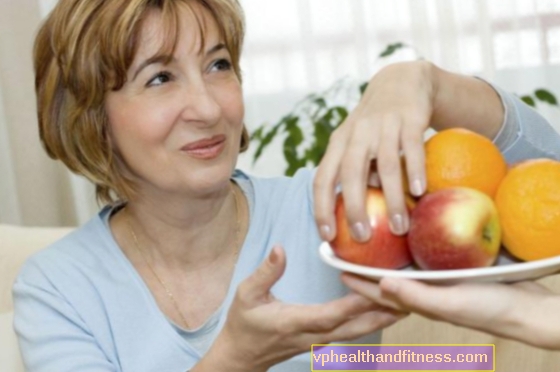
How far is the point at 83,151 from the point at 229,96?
0.27 meters

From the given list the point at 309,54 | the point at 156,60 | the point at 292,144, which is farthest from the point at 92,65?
the point at 309,54

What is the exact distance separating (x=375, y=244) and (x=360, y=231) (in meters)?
0.02

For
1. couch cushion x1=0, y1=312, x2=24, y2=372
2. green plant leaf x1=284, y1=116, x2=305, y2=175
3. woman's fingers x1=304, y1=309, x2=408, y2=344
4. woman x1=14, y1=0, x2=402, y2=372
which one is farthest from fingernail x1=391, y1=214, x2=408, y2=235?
green plant leaf x1=284, y1=116, x2=305, y2=175

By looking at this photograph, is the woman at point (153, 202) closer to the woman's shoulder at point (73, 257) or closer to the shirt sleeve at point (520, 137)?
the woman's shoulder at point (73, 257)

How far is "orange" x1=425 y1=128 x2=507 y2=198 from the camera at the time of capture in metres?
0.98

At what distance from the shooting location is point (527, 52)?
9.23ft

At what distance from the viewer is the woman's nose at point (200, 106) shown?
1372 mm

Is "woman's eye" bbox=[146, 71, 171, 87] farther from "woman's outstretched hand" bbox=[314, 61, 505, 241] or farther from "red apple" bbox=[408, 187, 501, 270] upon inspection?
"red apple" bbox=[408, 187, 501, 270]

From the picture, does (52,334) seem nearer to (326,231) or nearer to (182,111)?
(182,111)

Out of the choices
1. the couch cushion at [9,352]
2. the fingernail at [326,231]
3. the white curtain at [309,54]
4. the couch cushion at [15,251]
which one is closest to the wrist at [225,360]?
the fingernail at [326,231]

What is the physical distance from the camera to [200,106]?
4.52 feet

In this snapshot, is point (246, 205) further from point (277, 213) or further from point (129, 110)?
point (129, 110)

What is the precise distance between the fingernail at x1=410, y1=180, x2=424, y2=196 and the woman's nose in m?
0.48

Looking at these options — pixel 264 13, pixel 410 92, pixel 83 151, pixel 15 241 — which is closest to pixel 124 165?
pixel 83 151
